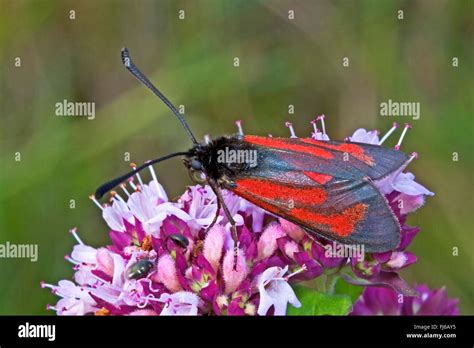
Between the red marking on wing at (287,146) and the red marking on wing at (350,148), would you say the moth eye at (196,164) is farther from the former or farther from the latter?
the red marking on wing at (350,148)

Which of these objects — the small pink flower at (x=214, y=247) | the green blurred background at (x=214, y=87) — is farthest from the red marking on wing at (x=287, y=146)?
the green blurred background at (x=214, y=87)

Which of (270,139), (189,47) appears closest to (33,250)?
(189,47)

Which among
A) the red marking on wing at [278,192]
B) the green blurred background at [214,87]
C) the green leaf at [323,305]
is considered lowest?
the green leaf at [323,305]

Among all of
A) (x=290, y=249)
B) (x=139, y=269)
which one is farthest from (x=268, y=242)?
(x=139, y=269)

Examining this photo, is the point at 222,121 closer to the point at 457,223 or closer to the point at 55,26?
the point at 55,26
